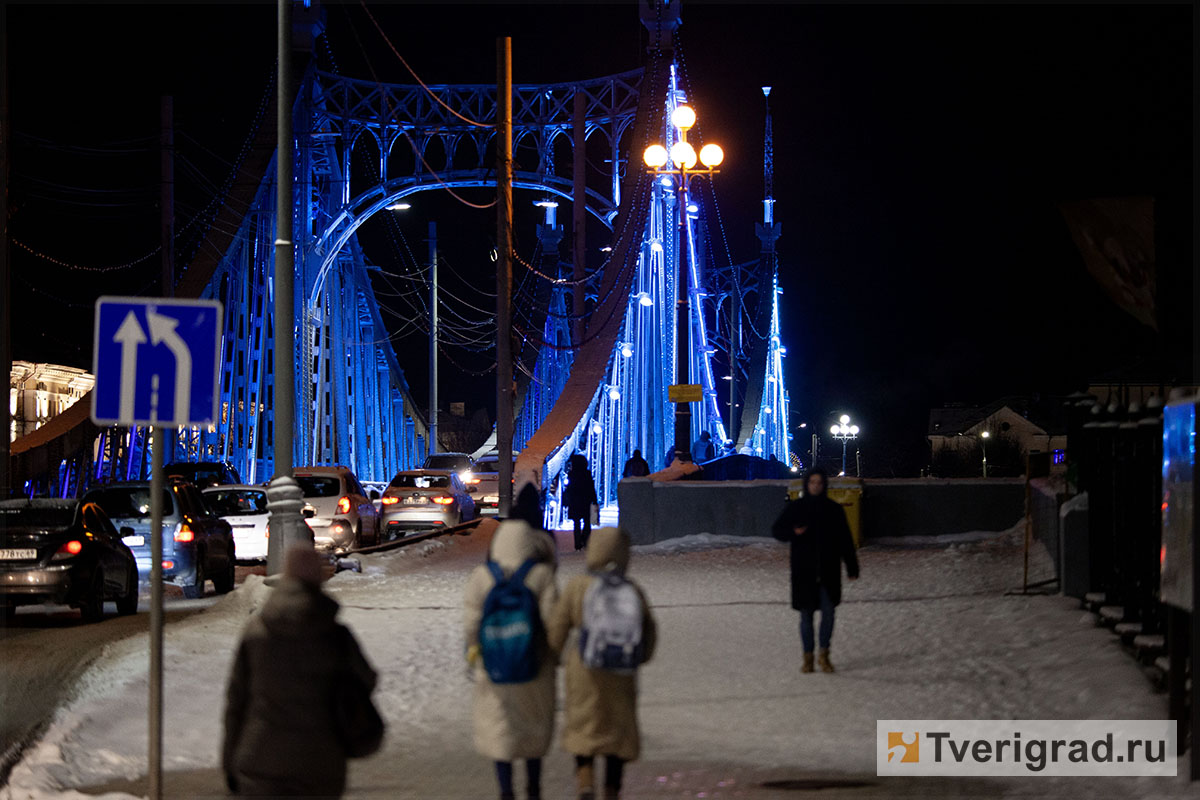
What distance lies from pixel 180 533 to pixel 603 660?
1311cm

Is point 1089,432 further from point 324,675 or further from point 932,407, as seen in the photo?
point 932,407

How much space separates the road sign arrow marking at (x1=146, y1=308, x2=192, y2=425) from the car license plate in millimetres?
9399

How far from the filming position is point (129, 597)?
56.5ft

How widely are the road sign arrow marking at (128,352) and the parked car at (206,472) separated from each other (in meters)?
28.2

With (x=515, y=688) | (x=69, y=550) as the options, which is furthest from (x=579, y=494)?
(x=515, y=688)

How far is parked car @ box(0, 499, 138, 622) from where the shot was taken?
15484mm

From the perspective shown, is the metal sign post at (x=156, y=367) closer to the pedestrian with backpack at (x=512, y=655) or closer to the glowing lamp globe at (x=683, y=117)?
the pedestrian with backpack at (x=512, y=655)

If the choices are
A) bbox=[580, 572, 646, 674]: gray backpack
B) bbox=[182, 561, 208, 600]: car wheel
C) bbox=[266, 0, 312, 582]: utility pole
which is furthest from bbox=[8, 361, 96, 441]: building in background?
bbox=[580, 572, 646, 674]: gray backpack

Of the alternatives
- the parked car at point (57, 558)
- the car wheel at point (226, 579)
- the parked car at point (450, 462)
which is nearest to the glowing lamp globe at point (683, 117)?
the car wheel at point (226, 579)

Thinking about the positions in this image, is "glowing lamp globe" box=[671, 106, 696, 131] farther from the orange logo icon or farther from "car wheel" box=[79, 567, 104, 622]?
the orange logo icon

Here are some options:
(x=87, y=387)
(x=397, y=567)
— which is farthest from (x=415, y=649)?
(x=87, y=387)

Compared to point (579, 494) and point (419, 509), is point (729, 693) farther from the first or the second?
A: point (419, 509)

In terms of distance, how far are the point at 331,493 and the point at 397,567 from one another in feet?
15.0

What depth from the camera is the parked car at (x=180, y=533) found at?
60.4ft
